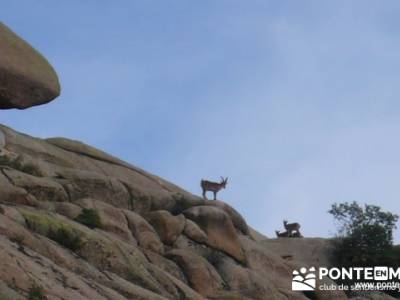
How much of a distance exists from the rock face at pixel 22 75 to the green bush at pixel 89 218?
4.92m

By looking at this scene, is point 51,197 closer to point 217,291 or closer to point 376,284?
point 217,291

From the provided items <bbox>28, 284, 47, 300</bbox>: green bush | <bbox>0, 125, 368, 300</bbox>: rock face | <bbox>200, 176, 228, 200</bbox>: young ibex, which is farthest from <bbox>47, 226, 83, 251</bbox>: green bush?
<bbox>200, 176, 228, 200</bbox>: young ibex

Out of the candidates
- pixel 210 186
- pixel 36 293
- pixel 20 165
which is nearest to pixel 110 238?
pixel 20 165

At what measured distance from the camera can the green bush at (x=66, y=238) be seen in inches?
861

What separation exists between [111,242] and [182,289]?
8.95ft

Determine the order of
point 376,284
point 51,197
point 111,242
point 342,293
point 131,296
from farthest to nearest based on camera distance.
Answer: point 376,284
point 342,293
point 51,197
point 111,242
point 131,296

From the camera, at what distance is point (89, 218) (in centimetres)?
2553

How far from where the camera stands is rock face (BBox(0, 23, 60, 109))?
1059 inches

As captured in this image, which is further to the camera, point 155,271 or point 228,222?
point 228,222

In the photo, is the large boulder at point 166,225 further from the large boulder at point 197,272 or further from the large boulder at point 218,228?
the large boulder at point 218,228

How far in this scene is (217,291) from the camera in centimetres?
2773

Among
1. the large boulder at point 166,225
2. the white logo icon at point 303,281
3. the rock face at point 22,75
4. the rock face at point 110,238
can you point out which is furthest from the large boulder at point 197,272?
the rock face at point 22,75

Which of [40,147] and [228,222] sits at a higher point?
[40,147]

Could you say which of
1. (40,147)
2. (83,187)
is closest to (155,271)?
(83,187)
